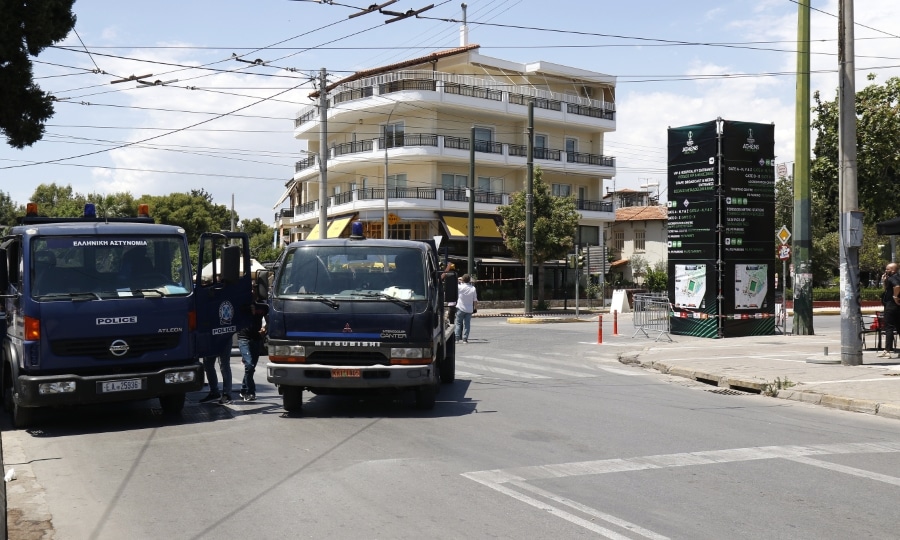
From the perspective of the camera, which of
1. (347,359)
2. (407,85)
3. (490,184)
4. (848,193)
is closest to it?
(347,359)

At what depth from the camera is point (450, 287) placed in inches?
472

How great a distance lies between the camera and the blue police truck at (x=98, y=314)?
9750mm

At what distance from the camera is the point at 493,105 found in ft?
166

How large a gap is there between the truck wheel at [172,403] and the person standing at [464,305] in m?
12.2

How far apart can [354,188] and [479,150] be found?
7.78 meters

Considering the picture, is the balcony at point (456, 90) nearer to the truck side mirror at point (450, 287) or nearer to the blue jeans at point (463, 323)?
the blue jeans at point (463, 323)

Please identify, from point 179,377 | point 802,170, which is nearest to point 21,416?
point 179,377

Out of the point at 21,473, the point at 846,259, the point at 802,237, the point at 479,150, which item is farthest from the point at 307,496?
the point at 479,150

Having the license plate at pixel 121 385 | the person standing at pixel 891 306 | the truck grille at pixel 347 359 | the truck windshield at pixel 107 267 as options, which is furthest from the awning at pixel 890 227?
the license plate at pixel 121 385

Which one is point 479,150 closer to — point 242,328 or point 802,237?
point 802,237

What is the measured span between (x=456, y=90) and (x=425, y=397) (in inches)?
1578

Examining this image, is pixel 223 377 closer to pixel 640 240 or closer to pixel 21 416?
pixel 21 416

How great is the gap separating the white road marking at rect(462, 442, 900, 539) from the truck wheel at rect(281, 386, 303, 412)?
3934 mm

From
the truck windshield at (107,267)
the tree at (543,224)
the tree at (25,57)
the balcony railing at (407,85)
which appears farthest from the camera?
the balcony railing at (407,85)
